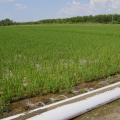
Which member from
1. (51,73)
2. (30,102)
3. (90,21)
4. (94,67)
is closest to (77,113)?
(30,102)

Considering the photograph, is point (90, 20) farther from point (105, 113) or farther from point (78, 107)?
point (78, 107)

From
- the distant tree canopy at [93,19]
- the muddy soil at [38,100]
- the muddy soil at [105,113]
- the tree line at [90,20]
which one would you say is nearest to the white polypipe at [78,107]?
the muddy soil at [105,113]

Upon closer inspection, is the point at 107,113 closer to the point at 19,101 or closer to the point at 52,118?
the point at 52,118

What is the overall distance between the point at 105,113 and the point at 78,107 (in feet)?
1.18

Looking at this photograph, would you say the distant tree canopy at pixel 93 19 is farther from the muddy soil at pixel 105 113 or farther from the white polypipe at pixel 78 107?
the muddy soil at pixel 105 113

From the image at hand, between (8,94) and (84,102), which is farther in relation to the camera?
(8,94)

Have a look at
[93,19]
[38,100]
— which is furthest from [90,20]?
[38,100]

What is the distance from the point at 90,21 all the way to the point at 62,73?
2889 inches

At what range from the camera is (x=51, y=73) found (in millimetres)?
6363

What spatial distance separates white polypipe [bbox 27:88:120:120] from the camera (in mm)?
3908

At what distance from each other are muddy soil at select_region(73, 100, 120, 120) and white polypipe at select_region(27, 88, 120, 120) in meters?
0.06

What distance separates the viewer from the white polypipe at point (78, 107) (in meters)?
3.91

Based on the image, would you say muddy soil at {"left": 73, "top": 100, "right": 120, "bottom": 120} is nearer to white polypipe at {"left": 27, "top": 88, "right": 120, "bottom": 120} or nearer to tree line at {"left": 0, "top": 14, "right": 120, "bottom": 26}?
white polypipe at {"left": 27, "top": 88, "right": 120, "bottom": 120}

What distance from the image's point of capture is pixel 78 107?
421cm
